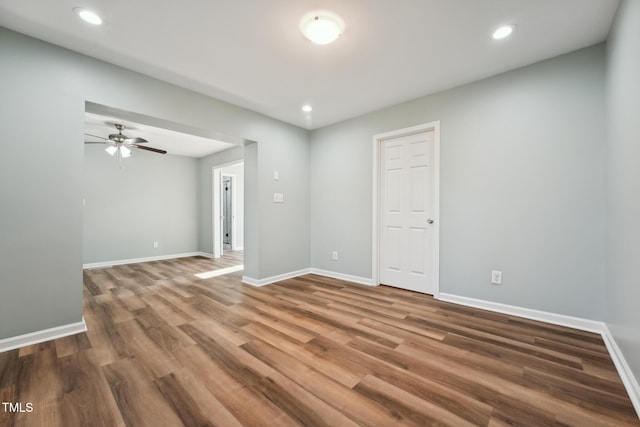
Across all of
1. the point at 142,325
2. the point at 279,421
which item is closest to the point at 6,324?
the point at 142,325

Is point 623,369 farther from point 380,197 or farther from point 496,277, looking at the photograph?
point 380,197

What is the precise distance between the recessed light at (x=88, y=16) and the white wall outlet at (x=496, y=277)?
162 inches

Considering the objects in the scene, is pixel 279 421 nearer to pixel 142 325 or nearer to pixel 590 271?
pixel 142 325

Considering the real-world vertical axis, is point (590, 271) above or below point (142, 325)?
above

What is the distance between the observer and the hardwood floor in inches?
53.1

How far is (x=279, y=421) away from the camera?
1300 millimetres

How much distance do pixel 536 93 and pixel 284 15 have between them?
2439mm

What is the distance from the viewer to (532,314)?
2504mm

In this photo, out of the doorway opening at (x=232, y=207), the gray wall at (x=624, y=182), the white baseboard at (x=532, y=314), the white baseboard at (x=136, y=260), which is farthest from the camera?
the doorway opening at (x=232, y=207)

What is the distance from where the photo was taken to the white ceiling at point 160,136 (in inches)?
A: 157

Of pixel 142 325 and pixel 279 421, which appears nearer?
pixel 279 421

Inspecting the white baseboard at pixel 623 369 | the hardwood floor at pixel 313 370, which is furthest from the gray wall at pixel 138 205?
the white baseboard at pixel 623 369

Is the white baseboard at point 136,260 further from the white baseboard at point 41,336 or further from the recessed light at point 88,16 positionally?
the recessed light at point 88,16

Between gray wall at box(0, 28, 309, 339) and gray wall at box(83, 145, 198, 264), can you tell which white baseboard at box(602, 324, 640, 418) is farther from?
gray wall at box(83, 145, 198, 264)
